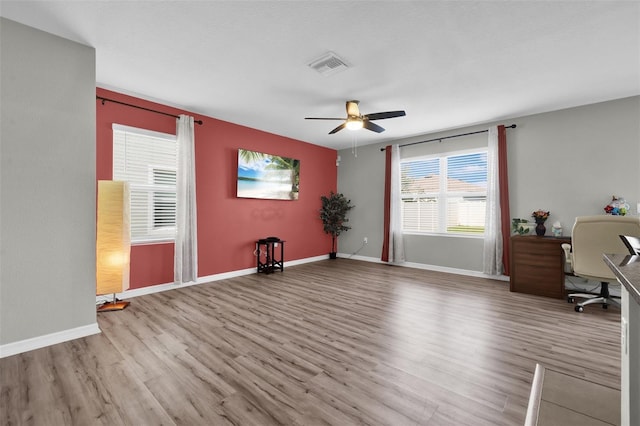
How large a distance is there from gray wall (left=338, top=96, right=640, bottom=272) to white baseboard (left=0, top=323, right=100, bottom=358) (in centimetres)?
539

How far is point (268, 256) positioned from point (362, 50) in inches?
152

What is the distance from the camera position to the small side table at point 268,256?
5.27 metres

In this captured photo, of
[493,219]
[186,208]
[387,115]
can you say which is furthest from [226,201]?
[493,219]

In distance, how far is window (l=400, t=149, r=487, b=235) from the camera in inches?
203

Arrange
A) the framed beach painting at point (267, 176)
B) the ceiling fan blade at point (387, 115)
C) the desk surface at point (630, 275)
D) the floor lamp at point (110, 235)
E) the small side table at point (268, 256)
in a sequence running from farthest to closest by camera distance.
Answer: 1. the small side table at point (268, 256)
2. the framed beach painting at point (267, 176)
3. the ceiling fan blade at point (387, 115)
4. the floor lamp at point (110, 235)
5. the desk surface at point (630, 275)

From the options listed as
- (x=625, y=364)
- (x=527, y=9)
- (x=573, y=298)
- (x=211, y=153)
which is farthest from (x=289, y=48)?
(x=573, y=298)

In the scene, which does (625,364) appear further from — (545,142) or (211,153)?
(211,153)

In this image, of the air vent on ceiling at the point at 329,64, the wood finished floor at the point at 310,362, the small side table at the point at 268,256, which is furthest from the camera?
the small side table at the point at 268,256

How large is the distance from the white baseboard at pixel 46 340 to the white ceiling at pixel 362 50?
2754mm

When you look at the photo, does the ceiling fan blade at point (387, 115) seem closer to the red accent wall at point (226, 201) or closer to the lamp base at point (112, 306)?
the red accent wall at point (226, 201)

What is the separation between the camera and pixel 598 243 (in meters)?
3.11

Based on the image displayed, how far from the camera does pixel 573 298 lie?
3750 mm

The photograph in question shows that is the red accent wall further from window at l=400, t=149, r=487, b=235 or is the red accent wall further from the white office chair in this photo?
the white office chair

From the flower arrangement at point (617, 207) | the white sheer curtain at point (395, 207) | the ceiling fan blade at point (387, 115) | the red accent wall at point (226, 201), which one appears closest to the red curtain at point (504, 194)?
the flower arrangement at point (617, 207)
